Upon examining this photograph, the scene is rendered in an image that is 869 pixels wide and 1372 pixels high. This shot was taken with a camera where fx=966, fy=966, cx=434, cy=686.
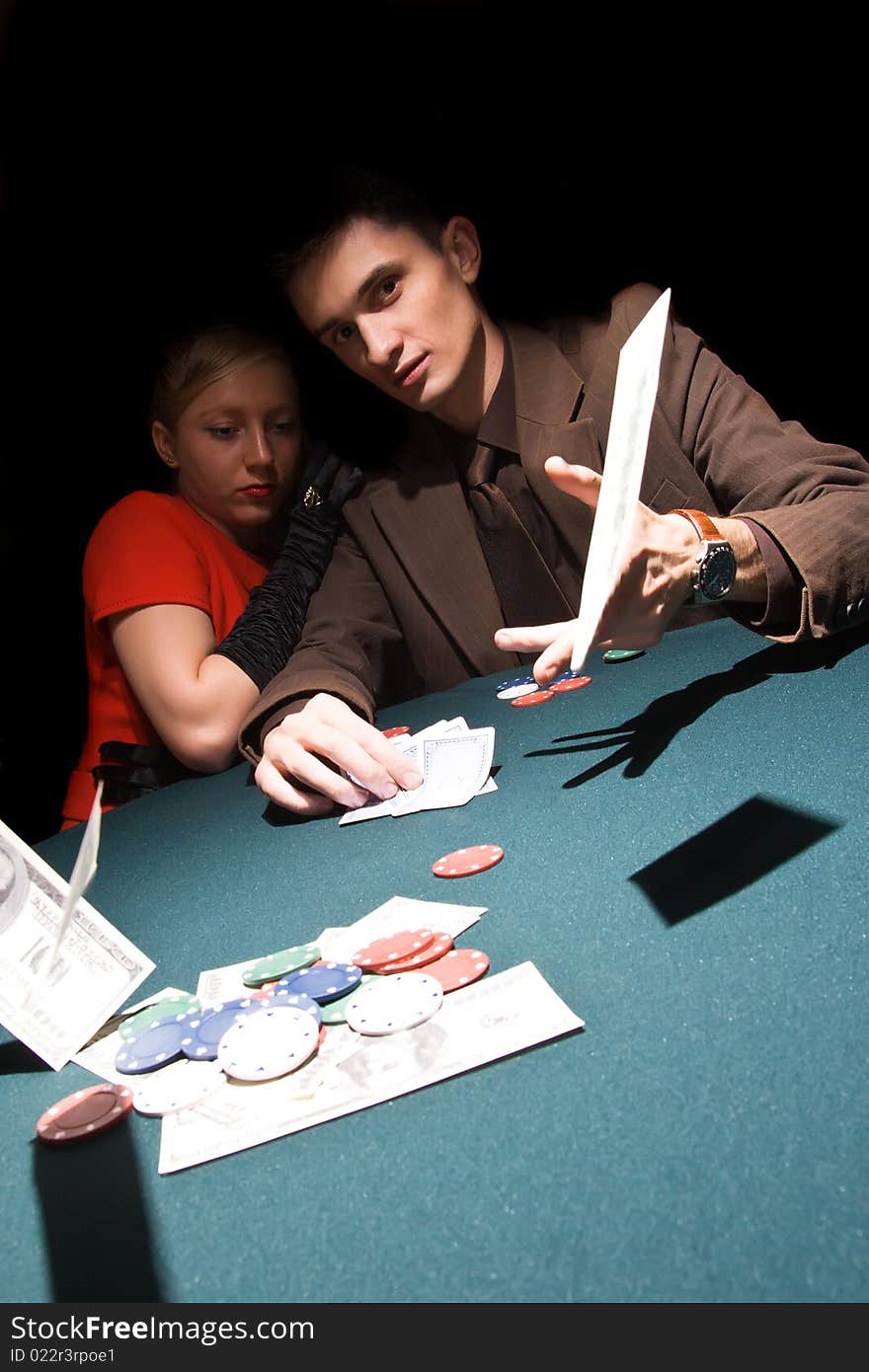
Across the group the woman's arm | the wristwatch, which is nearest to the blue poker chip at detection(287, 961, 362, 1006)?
the wristwatch

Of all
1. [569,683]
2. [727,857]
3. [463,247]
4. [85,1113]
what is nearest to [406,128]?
[463,247]

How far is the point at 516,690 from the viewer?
1.89 m

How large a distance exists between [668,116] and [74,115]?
189 centimetres

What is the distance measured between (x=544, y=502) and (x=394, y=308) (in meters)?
0.53

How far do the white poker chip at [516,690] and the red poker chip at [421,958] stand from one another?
3.29 ft

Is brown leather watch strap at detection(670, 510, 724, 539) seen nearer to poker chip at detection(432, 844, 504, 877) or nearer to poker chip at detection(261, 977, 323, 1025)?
poker chip at detection(432, 844, 504, 877)

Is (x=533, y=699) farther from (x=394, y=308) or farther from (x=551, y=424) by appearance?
(x=394, y=308)

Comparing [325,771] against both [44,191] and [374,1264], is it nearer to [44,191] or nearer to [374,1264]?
[374,1264]

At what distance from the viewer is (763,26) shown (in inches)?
121

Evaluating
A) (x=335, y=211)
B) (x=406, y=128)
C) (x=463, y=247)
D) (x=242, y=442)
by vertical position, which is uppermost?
(x=406, y=128)

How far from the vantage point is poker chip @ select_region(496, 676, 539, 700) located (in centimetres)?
187

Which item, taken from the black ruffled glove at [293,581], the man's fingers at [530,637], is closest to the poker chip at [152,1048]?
the man's fingers at [530,637]

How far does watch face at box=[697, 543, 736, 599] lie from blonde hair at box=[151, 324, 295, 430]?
1.57 metres

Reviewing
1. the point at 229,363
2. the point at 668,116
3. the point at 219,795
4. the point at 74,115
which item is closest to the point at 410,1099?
the point at 219,795
